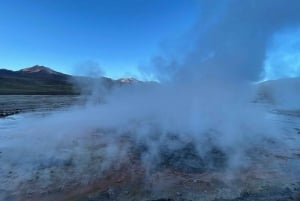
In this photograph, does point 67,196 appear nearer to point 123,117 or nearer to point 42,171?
point 42,171

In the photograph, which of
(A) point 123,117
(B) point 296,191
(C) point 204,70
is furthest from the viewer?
(A) point 123,117

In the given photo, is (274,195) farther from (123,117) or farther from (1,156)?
(123,117)

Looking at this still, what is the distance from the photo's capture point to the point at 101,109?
17.8 m

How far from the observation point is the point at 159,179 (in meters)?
6.86

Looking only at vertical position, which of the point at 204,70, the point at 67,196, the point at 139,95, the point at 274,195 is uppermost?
the point at 204,70

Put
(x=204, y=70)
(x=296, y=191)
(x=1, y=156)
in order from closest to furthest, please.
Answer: (x=296, y=191) → (x=1, y=156) → (x=204, y=70)

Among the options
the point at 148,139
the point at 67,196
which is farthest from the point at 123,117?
the point at 67,196

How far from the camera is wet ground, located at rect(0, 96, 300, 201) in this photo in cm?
598

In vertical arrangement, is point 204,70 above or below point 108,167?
above

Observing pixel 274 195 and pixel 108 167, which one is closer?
pixel 274 195

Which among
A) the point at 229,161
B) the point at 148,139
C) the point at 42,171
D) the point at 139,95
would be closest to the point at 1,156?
the point at 42,171

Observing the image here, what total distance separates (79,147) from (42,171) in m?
2.52

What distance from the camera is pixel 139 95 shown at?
60.2ft

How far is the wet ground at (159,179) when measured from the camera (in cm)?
598
